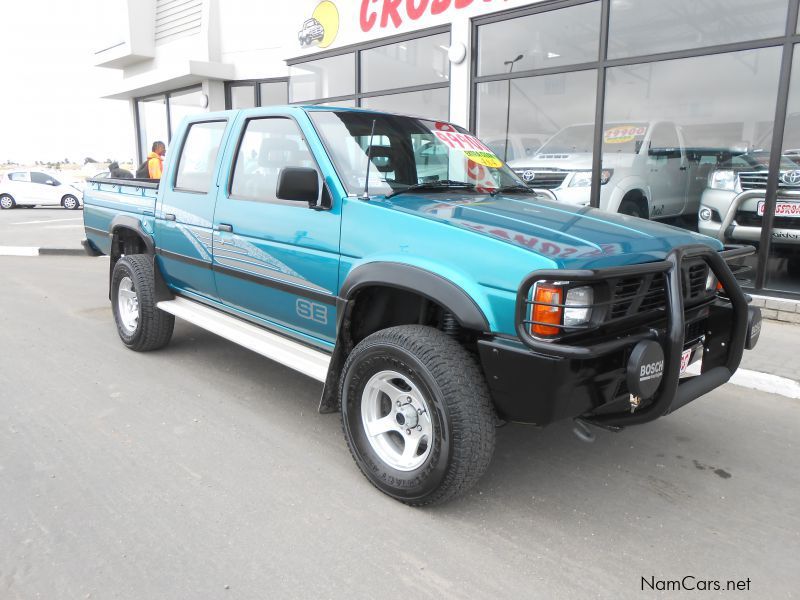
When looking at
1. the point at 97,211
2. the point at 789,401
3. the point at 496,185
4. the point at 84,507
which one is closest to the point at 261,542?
the point at 84,507

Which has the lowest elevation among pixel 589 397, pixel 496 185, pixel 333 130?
pixel 589 397

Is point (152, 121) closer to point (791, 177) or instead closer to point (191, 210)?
point (191, 210)

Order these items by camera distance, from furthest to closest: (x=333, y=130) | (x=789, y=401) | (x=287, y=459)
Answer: (x=789, y=401) < (x=333, y=130) < (x=287, y=459)

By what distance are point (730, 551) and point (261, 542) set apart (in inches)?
78.6

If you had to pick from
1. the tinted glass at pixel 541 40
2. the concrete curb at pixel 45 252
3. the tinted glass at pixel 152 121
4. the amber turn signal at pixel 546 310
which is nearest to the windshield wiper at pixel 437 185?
the amber turn signal at pixel 546 310

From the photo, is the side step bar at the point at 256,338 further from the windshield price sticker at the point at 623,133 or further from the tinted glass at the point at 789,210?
the windshield price sticker at the point at 623,133

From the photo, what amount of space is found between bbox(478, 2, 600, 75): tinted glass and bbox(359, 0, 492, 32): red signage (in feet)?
2.16

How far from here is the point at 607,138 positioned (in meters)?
7.84

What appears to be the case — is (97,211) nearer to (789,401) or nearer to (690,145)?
(789,401)

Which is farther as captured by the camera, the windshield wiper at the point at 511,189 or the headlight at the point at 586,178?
the headlight at the point at 586,178

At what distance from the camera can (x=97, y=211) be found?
19.0ft

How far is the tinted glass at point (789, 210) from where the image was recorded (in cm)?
633

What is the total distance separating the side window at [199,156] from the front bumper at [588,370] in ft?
8.81

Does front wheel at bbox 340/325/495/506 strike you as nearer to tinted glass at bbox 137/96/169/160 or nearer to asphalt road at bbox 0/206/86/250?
asphalt road at bbox 0/206/86/250
